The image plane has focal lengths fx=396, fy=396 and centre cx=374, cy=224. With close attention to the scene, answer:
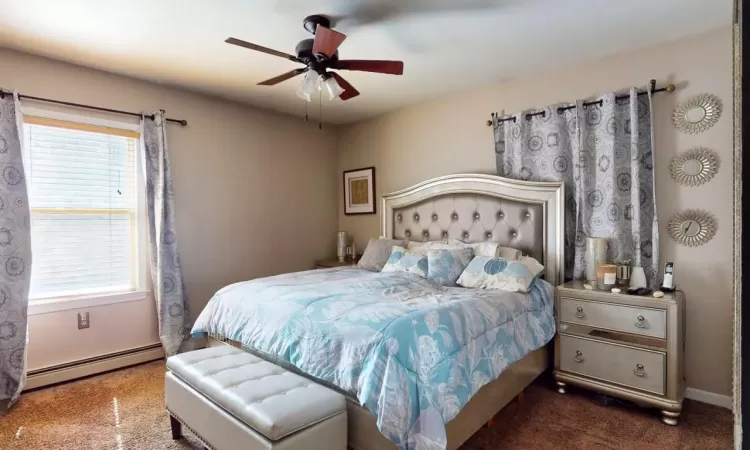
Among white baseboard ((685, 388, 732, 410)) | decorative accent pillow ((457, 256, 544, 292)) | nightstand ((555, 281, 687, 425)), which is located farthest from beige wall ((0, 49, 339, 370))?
white baseboard ((685, 388, 732, 410))

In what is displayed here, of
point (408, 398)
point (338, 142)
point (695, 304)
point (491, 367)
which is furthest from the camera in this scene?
point (338, 142)

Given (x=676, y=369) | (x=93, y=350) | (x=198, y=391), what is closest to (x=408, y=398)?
(x=198, y=391)

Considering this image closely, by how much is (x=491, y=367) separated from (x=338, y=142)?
11.4 feet

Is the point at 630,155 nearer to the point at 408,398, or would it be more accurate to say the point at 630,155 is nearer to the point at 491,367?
the point at 491,367

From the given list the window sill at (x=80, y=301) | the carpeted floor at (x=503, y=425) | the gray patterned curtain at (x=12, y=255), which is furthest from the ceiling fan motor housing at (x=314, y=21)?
the window sill at (x=80, y=301)

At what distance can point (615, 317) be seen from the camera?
2381 millimetres

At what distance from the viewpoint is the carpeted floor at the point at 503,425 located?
2049 millimetres

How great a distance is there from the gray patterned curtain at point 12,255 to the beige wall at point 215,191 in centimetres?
22

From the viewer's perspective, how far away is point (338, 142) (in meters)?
4.82

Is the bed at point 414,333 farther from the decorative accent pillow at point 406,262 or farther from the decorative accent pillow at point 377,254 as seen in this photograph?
the decorative accent pillow at point 377,254

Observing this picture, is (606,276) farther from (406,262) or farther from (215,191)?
(215,191)

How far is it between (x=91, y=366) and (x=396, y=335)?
2687mm

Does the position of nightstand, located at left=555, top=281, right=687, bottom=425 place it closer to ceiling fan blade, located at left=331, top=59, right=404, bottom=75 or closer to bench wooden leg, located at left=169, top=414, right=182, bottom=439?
ceiling fan blade, located at left=331, top=59, right=404, bottom=75

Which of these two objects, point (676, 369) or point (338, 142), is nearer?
point (676, 369)
